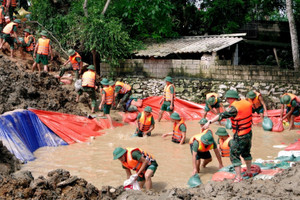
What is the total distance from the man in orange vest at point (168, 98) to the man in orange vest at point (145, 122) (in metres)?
1.43

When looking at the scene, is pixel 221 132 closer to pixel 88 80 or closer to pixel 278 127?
pixel 278 127

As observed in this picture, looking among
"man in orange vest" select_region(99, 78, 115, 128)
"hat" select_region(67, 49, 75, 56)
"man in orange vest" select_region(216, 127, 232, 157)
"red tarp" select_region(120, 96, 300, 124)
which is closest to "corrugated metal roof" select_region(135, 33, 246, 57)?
"red tarp" select_region(120, 96, 300, 124)

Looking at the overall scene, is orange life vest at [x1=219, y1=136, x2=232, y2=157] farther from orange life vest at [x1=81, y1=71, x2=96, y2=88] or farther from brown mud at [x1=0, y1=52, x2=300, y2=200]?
orange life vest at [x1=81, y1=71, x2=96, y2=88]

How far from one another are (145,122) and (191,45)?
5621 mm

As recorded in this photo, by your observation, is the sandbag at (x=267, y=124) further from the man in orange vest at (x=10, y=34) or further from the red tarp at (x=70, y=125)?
the man in orange vest at (x=10, y=34)

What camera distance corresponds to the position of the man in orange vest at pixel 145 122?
947 cm

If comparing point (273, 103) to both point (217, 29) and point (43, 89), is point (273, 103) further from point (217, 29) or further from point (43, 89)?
point (43, 89)

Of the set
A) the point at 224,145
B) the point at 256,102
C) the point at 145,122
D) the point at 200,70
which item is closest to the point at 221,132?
the point at 224,145

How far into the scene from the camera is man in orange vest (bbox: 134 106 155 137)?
9469mm

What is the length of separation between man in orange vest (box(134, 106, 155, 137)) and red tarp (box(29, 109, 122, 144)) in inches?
46.8

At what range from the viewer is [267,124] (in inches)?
412

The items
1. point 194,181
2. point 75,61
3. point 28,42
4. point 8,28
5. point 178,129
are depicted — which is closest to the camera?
point 194,181

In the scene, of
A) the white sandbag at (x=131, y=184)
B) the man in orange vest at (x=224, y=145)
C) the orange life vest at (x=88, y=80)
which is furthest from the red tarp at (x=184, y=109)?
the white sandbag at (x=131, y=184)

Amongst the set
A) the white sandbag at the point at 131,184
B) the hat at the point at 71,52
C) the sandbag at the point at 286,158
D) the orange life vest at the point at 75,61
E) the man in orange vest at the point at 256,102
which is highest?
the hat at the point at 71,52
